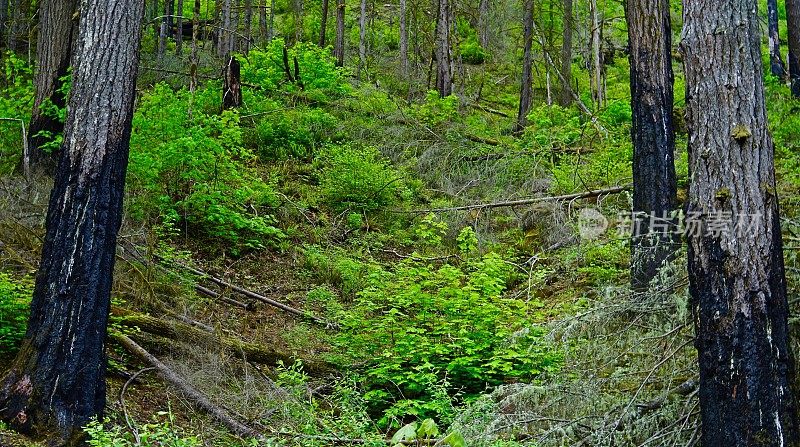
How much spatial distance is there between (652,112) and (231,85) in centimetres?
825

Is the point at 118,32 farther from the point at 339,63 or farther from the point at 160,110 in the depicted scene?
the point at 339,63

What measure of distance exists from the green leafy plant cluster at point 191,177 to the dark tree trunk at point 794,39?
11.9m

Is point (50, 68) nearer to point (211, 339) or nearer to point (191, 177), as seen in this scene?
point (191, 177)

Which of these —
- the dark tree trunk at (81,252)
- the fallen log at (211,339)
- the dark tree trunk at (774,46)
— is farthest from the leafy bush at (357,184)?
the dark tree trunk at (774,46)

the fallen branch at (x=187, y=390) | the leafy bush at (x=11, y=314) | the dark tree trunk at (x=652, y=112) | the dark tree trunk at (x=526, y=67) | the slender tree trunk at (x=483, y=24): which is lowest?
the fallen branch at (x=187, y=390)

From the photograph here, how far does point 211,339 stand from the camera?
7387 millimetres

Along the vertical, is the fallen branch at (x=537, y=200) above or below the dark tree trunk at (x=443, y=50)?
below

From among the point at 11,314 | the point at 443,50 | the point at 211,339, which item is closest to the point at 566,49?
the point at 443,50

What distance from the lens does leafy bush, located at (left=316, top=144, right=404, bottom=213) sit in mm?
12453

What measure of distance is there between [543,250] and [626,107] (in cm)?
500

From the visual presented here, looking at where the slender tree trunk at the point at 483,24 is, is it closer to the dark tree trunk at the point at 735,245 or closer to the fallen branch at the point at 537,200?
the fallen branch at the point at 537,200

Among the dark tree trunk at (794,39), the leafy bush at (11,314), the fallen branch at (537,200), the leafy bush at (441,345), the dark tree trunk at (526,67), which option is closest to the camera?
the leafy bush at (11,314)

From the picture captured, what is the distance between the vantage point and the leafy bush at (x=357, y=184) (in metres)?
12.5

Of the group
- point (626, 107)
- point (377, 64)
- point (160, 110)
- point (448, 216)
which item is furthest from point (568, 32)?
point (160, 110)
